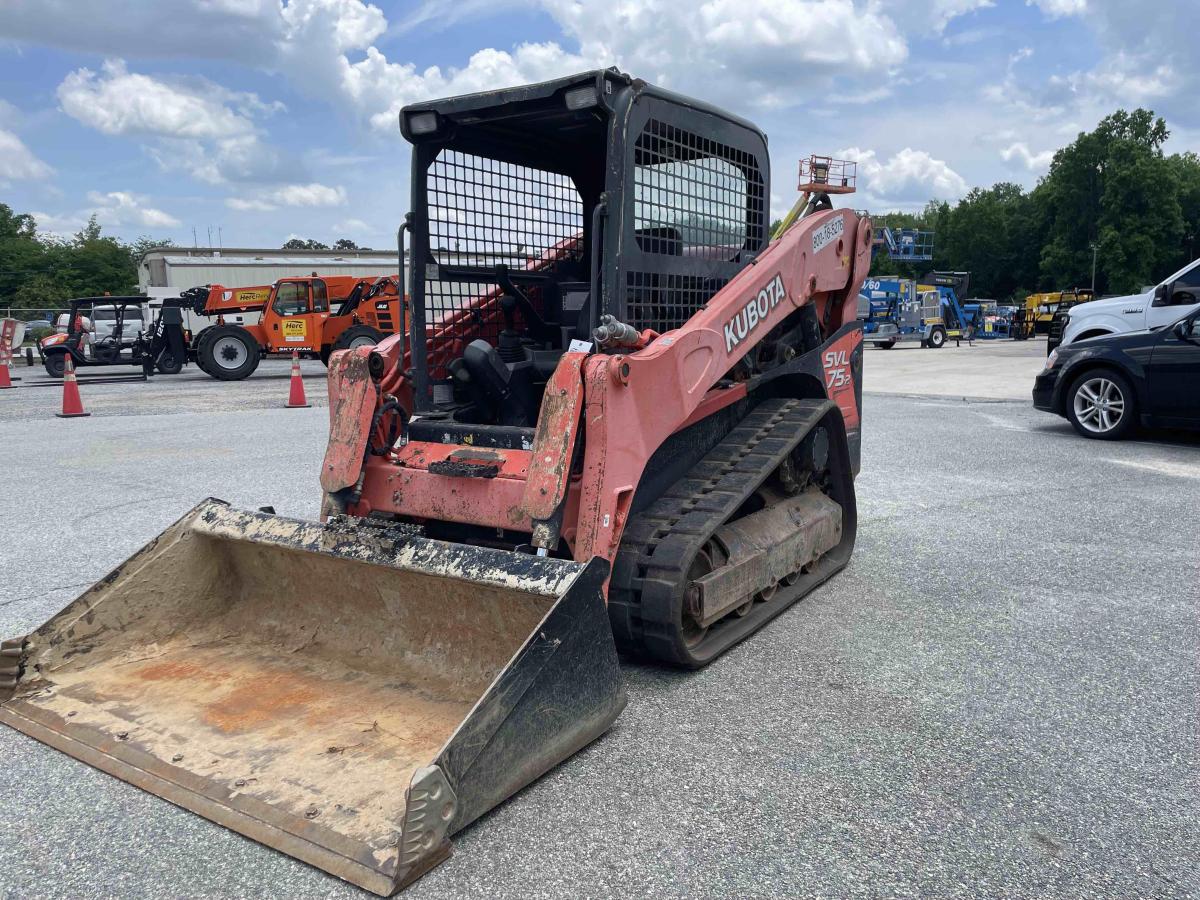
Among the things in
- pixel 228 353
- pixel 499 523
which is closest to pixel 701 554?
pixel 499 523

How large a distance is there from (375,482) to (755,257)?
233 centimetres

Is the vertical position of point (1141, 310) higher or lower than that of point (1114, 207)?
lower

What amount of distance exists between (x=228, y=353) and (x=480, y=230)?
17823mm

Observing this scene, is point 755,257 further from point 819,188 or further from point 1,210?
point 1,210

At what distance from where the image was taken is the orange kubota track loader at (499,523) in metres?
2.88

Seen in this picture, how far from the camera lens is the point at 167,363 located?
22188 millimetres

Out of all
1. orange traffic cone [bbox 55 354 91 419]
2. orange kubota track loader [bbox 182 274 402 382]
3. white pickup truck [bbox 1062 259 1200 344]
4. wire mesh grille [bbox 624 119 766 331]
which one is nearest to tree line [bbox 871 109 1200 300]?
orange kubota track loader [bbox 182 274 402 382]

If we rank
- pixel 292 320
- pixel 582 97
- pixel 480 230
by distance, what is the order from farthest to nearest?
pixel 292 320 → pixel 480 230 → pixel 582 97

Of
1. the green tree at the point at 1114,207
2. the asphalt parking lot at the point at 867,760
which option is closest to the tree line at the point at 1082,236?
the green tree at the point at 1114,207

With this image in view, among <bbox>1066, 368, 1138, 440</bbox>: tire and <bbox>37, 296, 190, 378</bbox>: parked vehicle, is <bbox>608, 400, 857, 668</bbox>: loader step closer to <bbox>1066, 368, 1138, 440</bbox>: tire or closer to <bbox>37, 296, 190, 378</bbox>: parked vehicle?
<bbox>1066, 368, 1138, 440</bbox>: tire

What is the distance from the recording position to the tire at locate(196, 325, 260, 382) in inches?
809

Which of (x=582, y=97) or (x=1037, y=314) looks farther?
(x=1037, y=314)

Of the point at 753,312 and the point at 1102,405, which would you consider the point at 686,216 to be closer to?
the point at 753,312

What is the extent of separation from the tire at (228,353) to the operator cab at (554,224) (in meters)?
17.5
